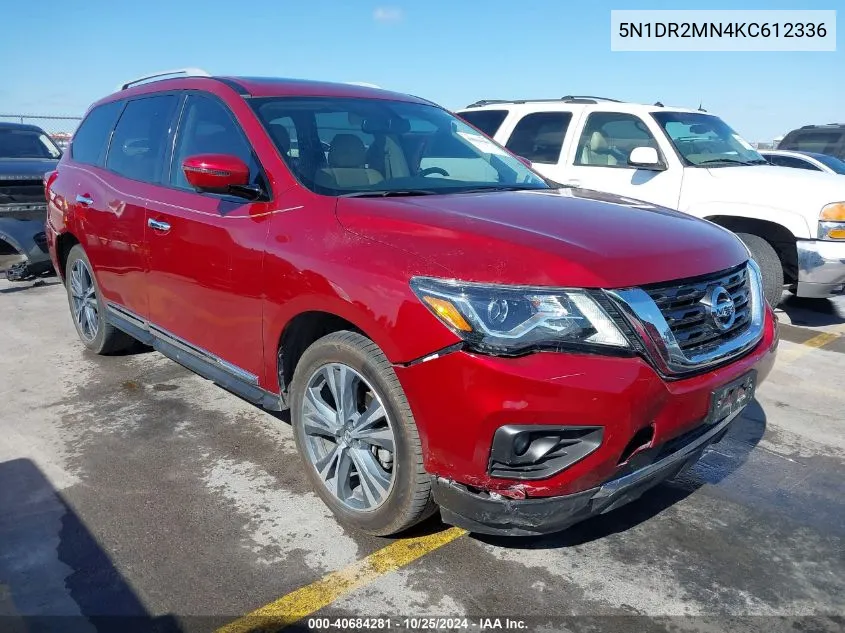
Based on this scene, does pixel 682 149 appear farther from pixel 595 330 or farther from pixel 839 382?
pixel 595 330

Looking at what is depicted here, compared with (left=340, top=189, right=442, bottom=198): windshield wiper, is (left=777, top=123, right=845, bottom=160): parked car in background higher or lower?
lower

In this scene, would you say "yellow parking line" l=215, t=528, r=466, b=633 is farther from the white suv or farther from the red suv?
the white suv

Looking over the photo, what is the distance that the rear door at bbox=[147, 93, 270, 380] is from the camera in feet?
10.7

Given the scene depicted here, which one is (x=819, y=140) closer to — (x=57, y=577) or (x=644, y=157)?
(x=644, y=157)

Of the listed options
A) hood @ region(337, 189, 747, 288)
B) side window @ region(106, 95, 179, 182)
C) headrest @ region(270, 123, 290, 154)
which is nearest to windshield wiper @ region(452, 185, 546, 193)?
hood @ region(337, 189, 747, 288)

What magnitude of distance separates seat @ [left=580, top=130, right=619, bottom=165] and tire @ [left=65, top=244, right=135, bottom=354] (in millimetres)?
4652

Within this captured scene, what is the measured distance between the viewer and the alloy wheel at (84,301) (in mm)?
5160

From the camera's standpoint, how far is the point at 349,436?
2.91 meters

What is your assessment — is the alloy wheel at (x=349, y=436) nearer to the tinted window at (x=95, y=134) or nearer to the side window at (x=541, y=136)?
the tinted window at (x=95, y=134)

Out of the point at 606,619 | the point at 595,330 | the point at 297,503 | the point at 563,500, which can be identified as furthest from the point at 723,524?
the point at 297,503

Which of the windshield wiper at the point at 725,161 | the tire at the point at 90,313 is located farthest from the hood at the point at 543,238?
the windshield wiper at the point at 725,161

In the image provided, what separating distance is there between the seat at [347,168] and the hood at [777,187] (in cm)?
410

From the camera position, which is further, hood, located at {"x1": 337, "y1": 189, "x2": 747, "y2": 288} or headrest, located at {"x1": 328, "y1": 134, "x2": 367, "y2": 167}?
headrest, located at {"x1": 328, "y1": 134, "x2": 367, "y2": 167}

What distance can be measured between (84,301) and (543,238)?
4021 mm
